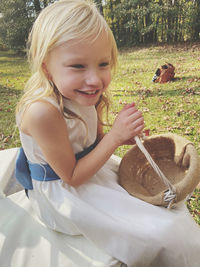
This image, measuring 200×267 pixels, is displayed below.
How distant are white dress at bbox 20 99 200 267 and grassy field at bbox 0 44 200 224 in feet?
1.89

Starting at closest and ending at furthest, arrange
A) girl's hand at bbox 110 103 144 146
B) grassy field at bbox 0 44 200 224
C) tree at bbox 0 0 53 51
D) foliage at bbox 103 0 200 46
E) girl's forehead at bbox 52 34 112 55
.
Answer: girl's forehead at bbox 52 34 112 55
girl's hand at bbox 110 103 144 146
grassy field at bbox 0 44 200 224
foliage at bbox 103 0 200 46
tree at bbox 0 0 53 51

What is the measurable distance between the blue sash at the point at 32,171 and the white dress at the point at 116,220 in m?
0.03

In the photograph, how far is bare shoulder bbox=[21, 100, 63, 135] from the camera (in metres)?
1.22

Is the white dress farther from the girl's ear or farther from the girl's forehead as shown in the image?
the girl's forehead

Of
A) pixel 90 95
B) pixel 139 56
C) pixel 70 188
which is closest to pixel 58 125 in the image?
pixel 90 95

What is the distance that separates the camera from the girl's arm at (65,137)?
1.23 meters

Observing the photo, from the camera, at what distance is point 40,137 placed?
1263mm

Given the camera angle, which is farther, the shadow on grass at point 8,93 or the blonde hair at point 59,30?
the shadow on grass at point 8,93

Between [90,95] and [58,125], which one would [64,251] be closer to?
[58,125]

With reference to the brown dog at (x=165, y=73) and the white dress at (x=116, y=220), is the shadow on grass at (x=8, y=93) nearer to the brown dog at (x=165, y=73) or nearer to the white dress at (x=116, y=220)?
the brown dog at (x=165, y=73)

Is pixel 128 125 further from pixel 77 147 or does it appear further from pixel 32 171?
pixel 32 171

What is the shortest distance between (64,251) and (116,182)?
19.6 inches

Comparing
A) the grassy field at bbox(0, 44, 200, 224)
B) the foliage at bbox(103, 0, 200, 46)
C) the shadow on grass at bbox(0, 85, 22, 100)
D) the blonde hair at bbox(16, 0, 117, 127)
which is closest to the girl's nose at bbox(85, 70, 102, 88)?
the blonde hair at bbox(16, 0, 117, 127)

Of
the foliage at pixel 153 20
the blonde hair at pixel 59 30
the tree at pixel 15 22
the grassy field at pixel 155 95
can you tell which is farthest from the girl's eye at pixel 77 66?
the tree at pixel 15 22
